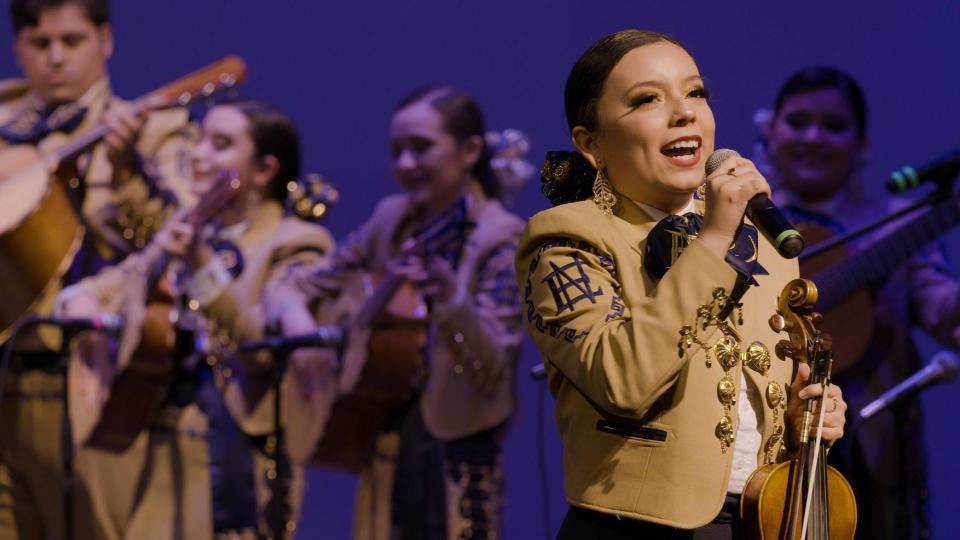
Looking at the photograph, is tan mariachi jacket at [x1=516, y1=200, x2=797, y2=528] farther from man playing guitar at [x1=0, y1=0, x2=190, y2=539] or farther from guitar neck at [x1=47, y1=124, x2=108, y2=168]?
guitar neck at [x1=47, y1=124, x2=108, y2=168]

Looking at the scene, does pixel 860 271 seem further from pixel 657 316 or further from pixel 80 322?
pixel 80 322

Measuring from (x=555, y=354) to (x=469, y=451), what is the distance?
7.29 ft

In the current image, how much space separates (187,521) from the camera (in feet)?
14.7

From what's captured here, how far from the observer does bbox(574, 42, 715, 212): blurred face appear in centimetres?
176

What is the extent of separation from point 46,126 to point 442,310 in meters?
1.78

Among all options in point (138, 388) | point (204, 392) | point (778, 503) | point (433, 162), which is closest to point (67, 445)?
point (138, 388)

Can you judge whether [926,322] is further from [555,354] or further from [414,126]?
[555,354]

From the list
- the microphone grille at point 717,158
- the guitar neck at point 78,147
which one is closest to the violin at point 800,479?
the microphone grille at point 717,158

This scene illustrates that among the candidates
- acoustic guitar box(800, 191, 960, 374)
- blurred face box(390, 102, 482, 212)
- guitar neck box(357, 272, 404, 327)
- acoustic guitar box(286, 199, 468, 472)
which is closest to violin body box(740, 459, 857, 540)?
acoustic guitar box(800, 191, 960, 374)

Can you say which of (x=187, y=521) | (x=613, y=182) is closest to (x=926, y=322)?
(x=613, y=182)

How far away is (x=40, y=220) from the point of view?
14.9 feet

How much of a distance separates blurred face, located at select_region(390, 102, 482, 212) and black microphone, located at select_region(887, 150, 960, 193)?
1.56m

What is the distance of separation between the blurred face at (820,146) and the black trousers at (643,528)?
2.28 metres

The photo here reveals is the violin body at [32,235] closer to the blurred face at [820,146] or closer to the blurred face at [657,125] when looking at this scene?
the blurred face at [820,146]
